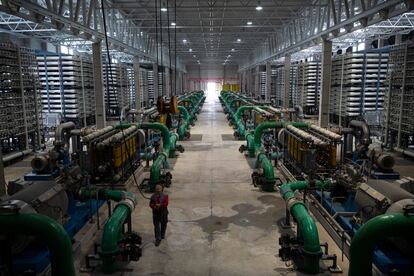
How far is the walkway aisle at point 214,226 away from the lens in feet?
23.5

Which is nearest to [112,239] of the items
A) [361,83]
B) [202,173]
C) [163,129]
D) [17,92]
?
[202,173]

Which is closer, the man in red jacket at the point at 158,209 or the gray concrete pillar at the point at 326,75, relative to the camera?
the man in red jacket at the point at 158,209

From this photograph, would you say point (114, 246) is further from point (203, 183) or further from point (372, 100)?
point (372, 100)

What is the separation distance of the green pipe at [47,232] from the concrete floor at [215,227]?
1860 millimetres

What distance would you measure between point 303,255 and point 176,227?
3.39 meters

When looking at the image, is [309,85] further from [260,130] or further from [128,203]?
[128,203]

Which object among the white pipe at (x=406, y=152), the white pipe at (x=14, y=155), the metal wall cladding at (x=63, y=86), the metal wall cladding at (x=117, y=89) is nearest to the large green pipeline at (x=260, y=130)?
the white pipe at (x=406, y=152)

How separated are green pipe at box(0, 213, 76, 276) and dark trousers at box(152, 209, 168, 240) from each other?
280 cm

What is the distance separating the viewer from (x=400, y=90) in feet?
54.9

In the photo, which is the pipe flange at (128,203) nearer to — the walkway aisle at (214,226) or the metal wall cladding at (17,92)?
the walkway aisle at (214,226)

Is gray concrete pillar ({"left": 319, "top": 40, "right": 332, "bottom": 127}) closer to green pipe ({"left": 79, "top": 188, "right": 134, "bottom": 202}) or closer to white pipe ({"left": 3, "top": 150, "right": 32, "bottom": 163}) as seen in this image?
green pipe ({"left": 79, "top": 188, "right": 134, "bottom": 202})

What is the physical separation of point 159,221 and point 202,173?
6.28m

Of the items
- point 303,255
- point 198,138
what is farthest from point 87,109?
point 303,255

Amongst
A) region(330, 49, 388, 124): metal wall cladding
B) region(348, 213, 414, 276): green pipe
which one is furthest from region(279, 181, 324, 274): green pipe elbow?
region(330, 49, 388, 124): metal wall cladding
